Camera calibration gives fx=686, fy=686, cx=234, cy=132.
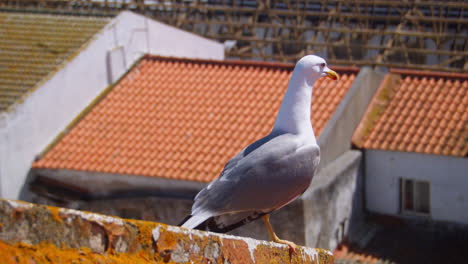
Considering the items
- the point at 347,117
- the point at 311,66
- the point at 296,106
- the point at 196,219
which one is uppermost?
the point at 311,66

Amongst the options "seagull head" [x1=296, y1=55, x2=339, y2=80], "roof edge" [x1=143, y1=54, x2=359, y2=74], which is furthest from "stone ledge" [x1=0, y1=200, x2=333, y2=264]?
"roof edge" [x1=143, y1=54, x2=359, y2=74]

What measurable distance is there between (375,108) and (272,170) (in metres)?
10.2

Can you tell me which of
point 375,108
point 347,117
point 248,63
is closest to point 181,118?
point 248,63

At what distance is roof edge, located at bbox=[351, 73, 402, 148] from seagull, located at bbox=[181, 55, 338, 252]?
9.23 meters

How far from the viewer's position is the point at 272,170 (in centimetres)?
475

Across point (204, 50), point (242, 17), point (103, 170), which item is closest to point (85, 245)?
point (103, 170)

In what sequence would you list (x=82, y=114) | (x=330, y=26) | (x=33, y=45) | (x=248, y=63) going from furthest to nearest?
(x=330, y=26)
(x=248, y=63)
(x=33, y=45)
(x=82, y=114)

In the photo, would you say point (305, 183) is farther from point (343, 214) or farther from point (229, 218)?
point (343, 214)

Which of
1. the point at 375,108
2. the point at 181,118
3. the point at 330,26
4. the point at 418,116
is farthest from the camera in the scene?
the point at 330,26

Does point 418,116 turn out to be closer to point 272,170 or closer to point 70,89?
point 70,89

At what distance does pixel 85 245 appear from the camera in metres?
2.70

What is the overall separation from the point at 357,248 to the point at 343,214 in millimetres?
677

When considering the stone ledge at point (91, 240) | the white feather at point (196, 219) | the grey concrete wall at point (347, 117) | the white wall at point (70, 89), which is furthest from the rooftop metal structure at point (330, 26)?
the stone ledge at point (91, 240)

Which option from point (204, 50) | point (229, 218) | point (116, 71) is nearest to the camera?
point (229, 218)
